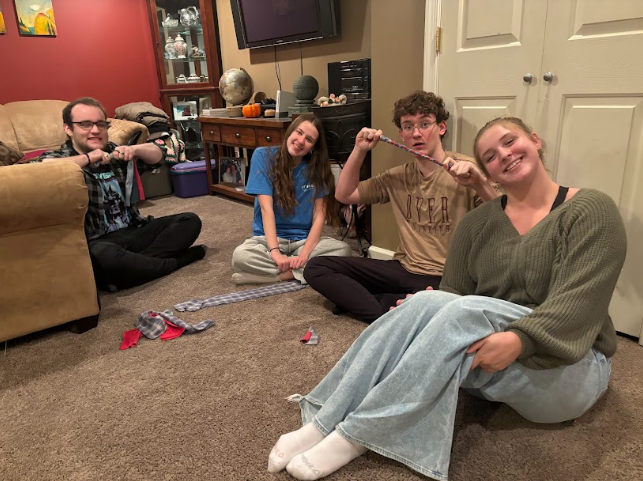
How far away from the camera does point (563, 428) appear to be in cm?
126

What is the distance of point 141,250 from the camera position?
2.45 metres

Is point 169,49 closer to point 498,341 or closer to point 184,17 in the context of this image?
point 184,17

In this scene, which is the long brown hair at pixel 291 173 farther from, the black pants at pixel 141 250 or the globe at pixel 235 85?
the globe at pixel 235 85

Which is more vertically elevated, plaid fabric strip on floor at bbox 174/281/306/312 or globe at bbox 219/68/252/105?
globe at bbox 219/68/252/105

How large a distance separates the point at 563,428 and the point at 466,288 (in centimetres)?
44

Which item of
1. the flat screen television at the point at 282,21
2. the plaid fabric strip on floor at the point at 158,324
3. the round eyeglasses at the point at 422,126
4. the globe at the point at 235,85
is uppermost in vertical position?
the flat screen television at the point at 282,21

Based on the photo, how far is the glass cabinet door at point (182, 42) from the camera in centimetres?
437

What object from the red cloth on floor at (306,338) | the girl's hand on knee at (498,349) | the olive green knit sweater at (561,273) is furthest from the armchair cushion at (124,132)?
the girl's hand on knee at (498,349)

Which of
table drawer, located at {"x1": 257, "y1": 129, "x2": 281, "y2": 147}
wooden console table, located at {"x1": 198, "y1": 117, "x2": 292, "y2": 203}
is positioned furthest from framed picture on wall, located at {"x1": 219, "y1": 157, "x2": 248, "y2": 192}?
table drawer, located at {"x1": 257, "y1": 129, "x2": 281, "y2": 147}

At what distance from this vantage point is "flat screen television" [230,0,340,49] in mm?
3162

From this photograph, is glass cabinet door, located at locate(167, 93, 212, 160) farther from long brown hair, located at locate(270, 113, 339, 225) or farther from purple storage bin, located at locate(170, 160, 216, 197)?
long brown hair, located at locate(270, 113, 339, 225)

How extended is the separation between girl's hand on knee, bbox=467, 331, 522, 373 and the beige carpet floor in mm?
301

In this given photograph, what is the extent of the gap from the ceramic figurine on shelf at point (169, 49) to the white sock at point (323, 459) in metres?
4.30

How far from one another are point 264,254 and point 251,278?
0.43 ft
